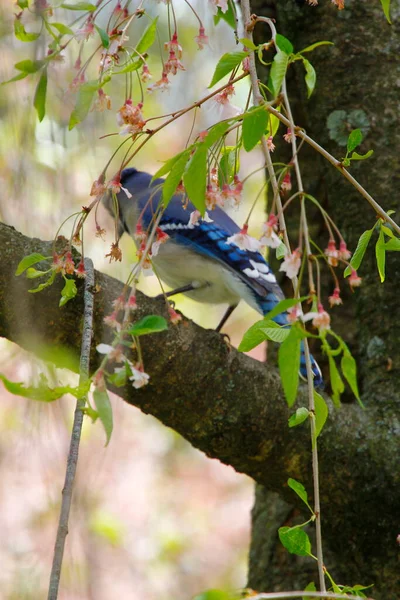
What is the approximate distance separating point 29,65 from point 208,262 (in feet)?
6.14

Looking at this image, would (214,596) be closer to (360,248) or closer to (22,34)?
(360,248)

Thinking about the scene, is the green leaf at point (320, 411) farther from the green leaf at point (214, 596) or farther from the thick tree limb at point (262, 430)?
the thick tree limb at point (262, 430)

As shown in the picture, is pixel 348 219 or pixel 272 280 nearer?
pixel 348 219

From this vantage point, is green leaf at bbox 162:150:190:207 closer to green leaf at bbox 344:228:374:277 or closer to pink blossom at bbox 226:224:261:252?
pink blossom at bbox 226:224:261:252

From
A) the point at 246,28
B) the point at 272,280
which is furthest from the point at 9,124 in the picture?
the point at 272,280

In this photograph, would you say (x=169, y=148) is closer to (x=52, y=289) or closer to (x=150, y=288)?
(x=150, y=288)

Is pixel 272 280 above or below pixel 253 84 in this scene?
above

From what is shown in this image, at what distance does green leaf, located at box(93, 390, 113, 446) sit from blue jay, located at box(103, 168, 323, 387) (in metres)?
1.58

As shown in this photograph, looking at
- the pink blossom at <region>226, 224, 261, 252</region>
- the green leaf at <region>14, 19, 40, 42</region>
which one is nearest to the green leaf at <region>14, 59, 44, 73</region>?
the green leaf at <region>14, 19, 40, 42</region>

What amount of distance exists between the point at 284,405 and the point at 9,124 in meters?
1.00

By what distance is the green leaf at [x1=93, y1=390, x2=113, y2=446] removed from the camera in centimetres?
105

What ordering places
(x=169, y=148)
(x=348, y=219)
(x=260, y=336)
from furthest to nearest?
1. (x=169, y=148)
2. (x=348, y=219)
3. (x=260, y=336)

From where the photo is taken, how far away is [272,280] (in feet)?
8.96

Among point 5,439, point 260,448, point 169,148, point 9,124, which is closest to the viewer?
point 9,124
